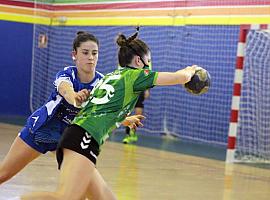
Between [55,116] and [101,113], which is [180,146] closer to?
[55,116]

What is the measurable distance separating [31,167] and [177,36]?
664 centimetres

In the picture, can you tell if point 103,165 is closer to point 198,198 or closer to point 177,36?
point 198,198

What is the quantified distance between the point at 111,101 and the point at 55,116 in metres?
0.88

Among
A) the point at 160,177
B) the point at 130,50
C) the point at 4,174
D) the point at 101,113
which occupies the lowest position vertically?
the point at 160,177

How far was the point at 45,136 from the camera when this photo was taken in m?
5.20

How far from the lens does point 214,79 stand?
533 inches

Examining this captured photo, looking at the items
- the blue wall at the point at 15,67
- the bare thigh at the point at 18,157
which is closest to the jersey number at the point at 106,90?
the bare thigh at the point at 18,157

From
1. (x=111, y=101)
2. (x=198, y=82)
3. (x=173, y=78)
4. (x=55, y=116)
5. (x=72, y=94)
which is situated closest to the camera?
(x=173, y=78)

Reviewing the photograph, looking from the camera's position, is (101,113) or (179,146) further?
(179,146)

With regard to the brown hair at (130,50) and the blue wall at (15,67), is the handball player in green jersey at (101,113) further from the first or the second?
the blue wall at (15,67)

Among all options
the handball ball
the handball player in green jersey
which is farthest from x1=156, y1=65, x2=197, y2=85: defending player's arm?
the handball ball

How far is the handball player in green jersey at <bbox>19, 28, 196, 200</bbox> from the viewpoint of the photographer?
435 cm

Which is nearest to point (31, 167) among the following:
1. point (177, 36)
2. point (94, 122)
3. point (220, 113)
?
point (94, 122)

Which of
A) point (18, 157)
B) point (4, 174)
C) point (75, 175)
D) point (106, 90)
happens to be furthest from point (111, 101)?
point (4, 174)
